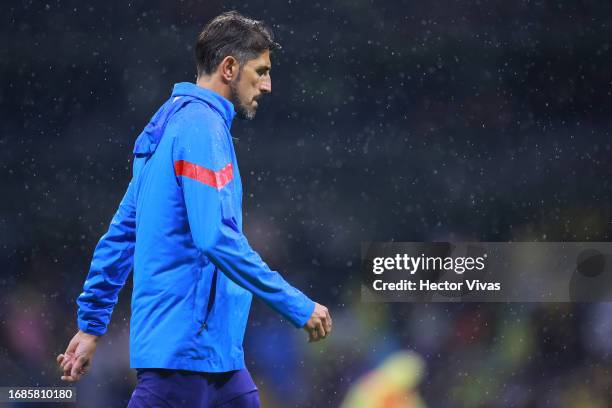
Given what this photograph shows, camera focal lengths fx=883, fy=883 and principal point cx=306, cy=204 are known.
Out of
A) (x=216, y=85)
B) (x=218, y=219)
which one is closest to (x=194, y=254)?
(x=218, y=219)

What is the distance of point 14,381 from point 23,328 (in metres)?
0.28

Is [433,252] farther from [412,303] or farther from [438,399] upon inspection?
[438,399]

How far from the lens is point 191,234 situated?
188cm

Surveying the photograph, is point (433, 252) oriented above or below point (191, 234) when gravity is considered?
above

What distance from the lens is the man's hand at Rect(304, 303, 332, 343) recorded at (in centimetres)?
184

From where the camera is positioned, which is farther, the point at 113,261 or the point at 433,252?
the point at 433,252

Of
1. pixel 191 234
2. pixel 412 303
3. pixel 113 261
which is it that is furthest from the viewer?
pixel 412 303

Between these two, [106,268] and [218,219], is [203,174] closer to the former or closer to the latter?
[218,219]

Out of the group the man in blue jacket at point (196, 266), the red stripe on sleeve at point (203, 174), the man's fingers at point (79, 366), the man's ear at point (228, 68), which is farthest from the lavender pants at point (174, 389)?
the man's ear at point (228, 68)

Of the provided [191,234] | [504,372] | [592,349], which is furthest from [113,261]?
[592,349]

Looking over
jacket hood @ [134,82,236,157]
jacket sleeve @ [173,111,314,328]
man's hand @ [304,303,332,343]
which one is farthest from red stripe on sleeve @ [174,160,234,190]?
man's hand @ [304,303,332,343]

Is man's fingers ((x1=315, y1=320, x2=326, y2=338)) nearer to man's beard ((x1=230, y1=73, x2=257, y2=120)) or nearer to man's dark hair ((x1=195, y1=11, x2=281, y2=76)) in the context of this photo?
man's beard ((x1=230, y1=73, x2=257, y2=120))

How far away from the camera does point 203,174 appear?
6.02ft

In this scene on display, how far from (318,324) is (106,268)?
1.90ft
